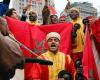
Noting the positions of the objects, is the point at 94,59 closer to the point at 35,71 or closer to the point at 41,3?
the point at 35,71

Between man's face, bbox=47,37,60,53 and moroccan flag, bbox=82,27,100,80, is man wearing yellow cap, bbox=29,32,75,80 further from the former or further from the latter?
moroccan flag, bbox=82,27,100,80

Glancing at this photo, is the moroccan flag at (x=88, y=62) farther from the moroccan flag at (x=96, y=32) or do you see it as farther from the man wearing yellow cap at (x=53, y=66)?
the man wearing yellow cap at (x=53, y=66)

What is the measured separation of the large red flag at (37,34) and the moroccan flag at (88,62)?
0.62 metres

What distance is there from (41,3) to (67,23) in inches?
116

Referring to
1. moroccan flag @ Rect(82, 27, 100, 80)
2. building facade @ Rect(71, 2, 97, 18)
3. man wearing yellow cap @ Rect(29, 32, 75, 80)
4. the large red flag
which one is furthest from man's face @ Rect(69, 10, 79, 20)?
building facade @ Rect(71, 2, 97, 18)

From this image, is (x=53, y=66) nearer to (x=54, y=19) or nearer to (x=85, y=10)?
(x=54, y=19)

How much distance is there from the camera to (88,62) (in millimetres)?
7293

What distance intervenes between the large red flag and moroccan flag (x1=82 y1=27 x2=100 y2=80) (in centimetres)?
62

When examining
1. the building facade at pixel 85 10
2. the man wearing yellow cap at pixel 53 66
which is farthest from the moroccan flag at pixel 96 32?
the building facade at pixel 85 10

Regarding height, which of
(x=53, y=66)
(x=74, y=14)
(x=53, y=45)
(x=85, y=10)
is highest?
(x=85, y=10)

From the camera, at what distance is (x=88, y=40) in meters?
7.53

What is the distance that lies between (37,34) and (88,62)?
4.98ft

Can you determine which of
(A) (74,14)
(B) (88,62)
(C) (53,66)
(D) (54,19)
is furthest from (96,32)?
(C) (53,66)

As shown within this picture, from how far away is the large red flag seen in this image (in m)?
7.78
